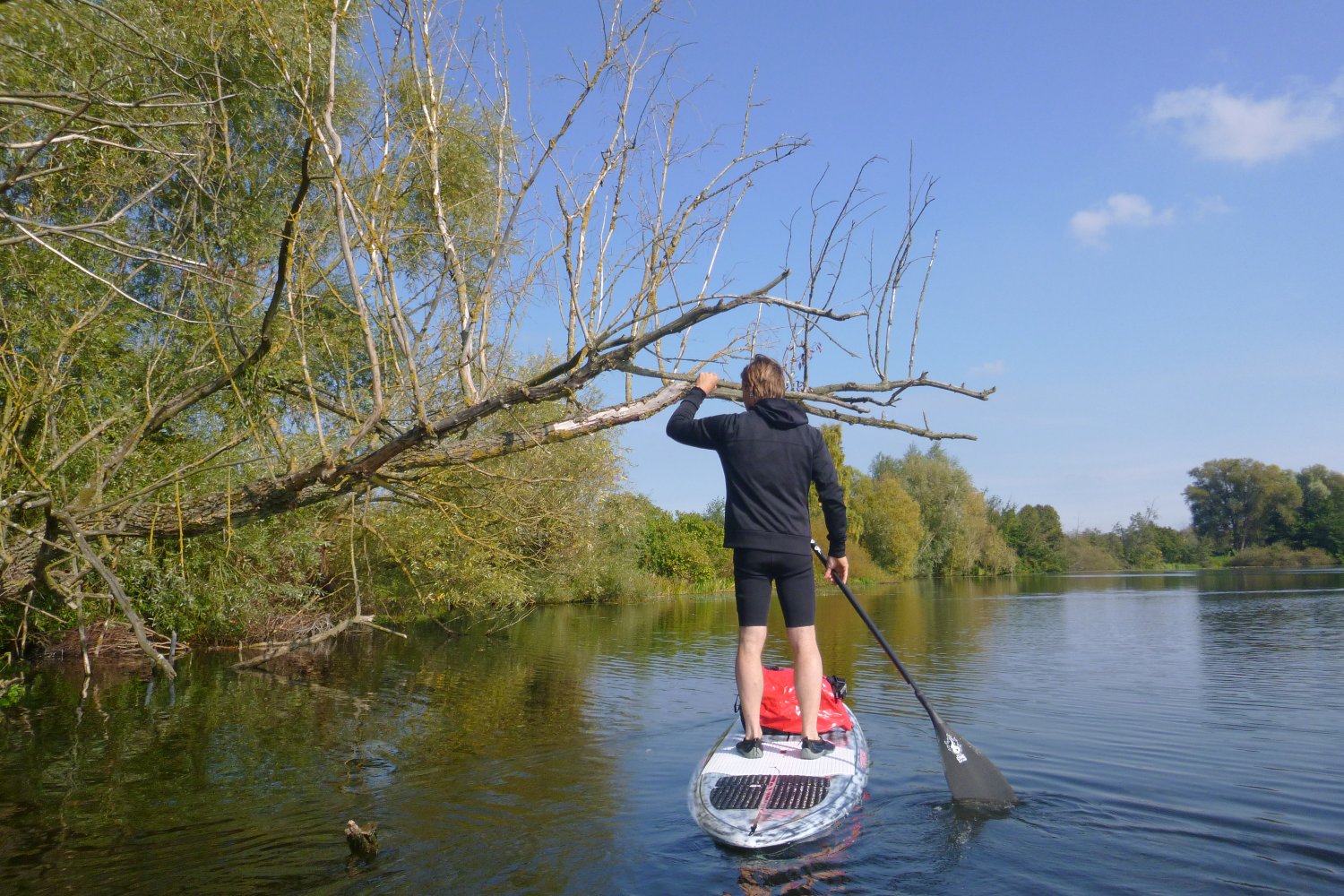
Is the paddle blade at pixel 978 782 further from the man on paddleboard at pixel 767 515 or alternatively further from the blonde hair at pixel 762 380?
the blonde hair at pixel 762 380

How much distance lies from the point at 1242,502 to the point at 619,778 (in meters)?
91.4

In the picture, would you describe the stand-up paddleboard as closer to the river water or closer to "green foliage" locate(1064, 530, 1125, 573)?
the river water

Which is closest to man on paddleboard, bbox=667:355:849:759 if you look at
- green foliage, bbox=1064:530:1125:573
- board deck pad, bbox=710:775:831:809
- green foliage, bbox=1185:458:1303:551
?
board deck pad, bbox=710:775:831:809

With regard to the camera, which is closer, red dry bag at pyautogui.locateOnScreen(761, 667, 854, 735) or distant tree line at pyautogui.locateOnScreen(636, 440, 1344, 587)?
red dry bag at pyautogui.locateOnScreen(761, 667, 854, 735)

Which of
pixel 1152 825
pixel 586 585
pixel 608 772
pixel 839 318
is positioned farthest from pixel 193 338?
pixel 586 585

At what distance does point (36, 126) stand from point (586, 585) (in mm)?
22676

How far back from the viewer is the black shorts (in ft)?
15.7

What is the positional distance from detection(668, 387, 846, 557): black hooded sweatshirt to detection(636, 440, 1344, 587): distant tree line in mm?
25691

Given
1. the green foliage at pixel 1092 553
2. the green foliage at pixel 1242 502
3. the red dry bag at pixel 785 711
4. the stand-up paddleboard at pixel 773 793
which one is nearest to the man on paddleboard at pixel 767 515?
the stand-up paddleboard at pixel 773 793

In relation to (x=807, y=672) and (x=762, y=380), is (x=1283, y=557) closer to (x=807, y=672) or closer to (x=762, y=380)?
(x=807, y=672)

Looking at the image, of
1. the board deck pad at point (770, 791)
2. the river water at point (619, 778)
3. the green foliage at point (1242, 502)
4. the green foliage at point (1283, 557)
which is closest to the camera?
the river water at point (619, 778)

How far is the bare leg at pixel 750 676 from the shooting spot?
478 cm

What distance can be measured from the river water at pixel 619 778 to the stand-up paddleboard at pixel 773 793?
0.41ft

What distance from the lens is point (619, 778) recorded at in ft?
20.3
